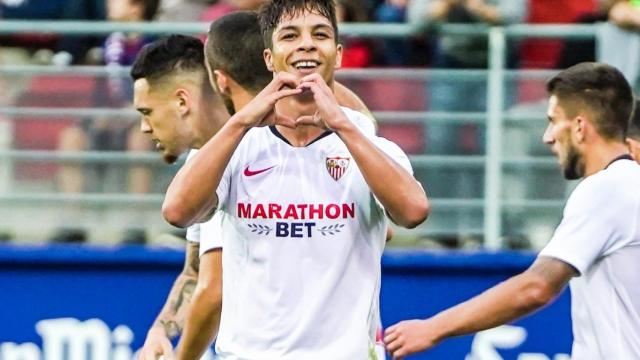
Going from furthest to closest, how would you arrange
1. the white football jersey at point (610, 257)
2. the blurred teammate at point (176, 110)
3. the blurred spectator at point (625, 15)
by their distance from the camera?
the blurred spectator at point (625, 15)
the blurred teammate at point (176, 110)
the white football jersey at point (610, 257)

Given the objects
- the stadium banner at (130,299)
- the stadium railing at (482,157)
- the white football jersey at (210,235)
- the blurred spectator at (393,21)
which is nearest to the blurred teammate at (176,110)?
the white football jersey at (210,235)

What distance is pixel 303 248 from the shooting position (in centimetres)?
552

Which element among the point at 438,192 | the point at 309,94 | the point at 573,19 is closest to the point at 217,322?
the point at 309,94

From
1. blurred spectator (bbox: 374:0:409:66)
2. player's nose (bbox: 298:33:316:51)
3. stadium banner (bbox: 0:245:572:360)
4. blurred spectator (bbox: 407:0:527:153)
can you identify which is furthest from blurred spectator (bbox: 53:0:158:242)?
player's nose (bbox: 298:33:316:51)

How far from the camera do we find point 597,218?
→ 19.0ft

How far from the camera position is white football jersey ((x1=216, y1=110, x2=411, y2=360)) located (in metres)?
5.52

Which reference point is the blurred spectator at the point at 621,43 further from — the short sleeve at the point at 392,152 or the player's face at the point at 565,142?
the short sleeve at the point at 392,152

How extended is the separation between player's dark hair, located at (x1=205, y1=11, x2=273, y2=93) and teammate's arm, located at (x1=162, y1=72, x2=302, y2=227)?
79 centimetres

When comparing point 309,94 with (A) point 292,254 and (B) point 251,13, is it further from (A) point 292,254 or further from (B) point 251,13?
(B) point 251,13

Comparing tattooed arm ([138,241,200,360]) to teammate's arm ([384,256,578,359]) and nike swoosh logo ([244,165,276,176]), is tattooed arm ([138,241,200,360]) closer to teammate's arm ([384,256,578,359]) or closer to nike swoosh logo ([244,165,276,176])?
nike swoosh logo ([244,165,276,176])

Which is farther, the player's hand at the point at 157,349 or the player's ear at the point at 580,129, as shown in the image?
the player's hand at the point at 157,349

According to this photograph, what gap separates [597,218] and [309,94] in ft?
3.59

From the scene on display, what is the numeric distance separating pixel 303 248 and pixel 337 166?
0.28 meters

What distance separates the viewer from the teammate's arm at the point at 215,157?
17.6 feet
